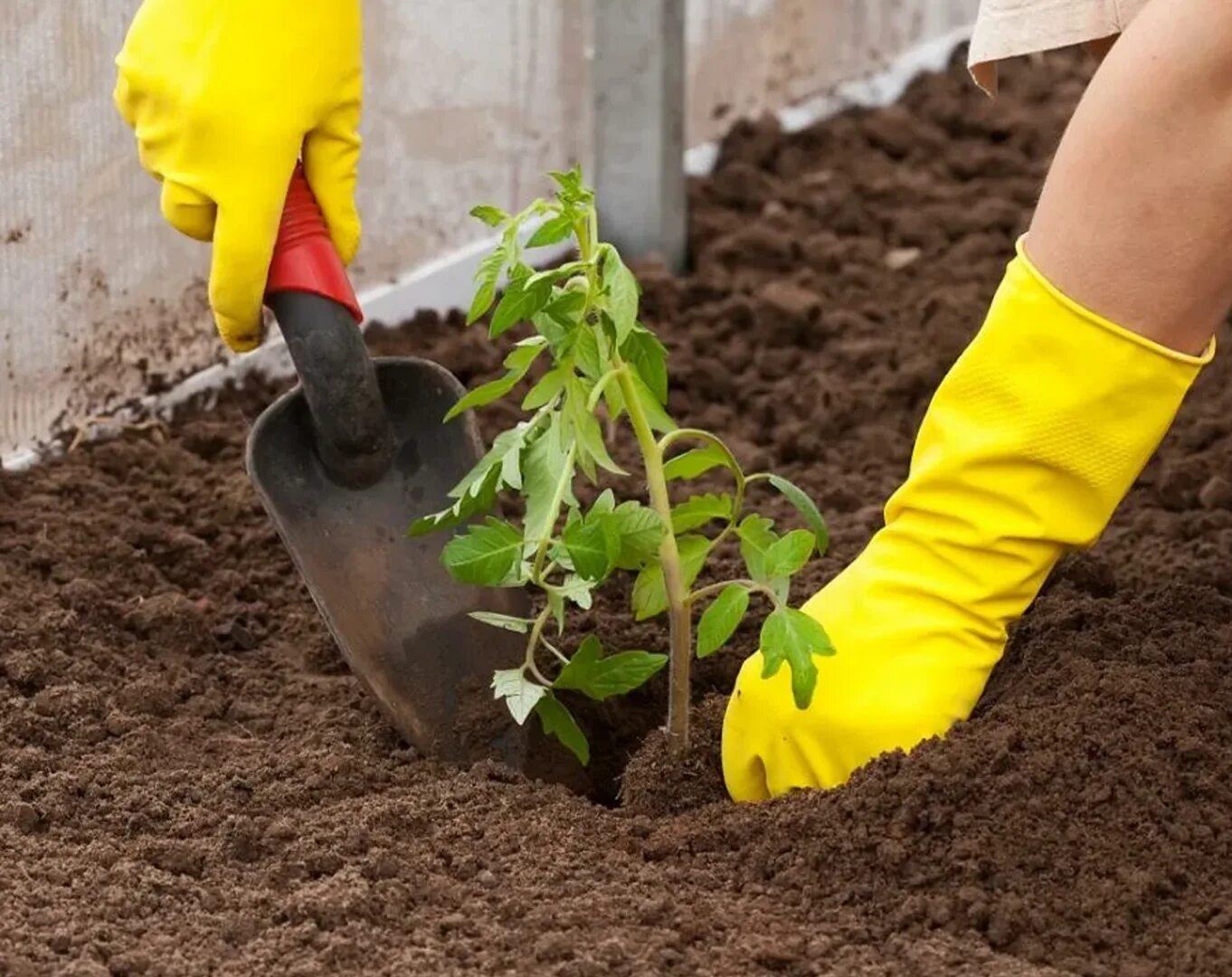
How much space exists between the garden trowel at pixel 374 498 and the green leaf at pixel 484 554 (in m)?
0.27

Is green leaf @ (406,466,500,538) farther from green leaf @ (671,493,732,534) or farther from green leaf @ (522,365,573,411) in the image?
green leaf @ (671,493,732,534)

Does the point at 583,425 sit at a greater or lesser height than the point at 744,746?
greater

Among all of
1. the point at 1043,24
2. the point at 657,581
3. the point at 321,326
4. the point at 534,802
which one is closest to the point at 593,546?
the point at 657,581

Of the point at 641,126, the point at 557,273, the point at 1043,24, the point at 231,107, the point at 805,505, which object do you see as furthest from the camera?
the point at 641,126

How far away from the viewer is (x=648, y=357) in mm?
1530

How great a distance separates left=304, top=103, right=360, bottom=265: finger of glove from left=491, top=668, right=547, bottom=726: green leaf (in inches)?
18.0

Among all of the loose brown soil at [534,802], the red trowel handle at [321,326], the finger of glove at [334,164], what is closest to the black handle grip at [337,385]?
the red trowel handle at [321,326]

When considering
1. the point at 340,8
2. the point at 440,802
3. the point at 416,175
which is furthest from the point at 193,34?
the point at 416,175

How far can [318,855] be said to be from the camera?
1502 millimetres

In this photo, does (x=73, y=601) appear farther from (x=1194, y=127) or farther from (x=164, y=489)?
(x=1194, y=127)

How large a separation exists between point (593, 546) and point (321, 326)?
36 centimetres

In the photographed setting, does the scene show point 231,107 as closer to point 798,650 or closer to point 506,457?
point 506,457

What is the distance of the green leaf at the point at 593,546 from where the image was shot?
146cm

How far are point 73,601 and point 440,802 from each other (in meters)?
0.50
